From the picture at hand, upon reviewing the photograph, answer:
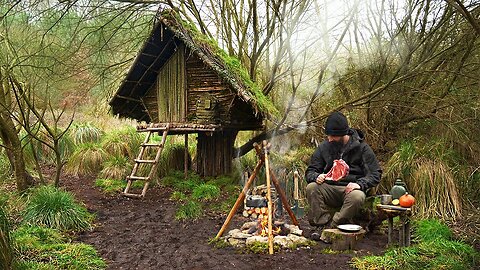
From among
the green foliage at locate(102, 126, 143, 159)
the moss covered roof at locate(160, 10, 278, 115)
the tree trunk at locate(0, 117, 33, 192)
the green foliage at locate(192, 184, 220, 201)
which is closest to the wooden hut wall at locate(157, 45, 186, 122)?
the moss covered roof at locate(160, 10, 278, 115)

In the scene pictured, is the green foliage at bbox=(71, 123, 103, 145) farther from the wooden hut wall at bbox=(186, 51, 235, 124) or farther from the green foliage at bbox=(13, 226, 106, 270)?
the green foliage at bbox=(13, 226, 106, 270)

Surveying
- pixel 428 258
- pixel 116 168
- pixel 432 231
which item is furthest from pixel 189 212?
pixel 428 258

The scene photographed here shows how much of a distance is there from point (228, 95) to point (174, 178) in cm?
231

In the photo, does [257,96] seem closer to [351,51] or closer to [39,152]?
[351,51]

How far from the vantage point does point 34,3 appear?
19.7 feet

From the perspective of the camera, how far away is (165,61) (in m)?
9.59

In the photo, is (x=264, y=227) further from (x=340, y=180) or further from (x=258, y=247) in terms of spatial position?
(x=340, y=180)

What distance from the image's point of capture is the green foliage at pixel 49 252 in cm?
436

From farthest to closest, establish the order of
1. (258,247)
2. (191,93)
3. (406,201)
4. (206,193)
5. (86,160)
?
(86,160)
(191,93)
(206,193)
(258,247)
(406,201)

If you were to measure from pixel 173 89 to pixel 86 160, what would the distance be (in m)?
2.81

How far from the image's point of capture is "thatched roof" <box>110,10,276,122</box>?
26.9 feet

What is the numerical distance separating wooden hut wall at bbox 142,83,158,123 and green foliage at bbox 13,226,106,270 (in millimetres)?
4784

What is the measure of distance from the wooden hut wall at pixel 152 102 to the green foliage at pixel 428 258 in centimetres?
632

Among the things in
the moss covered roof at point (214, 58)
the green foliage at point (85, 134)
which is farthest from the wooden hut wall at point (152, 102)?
the green foliage at point (85, 134)
